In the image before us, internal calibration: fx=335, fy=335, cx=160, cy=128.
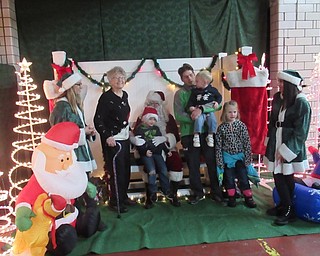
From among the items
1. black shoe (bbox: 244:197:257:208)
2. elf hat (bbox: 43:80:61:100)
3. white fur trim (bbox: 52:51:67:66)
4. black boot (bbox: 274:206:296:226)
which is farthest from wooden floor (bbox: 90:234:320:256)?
white fur trim (bbox: 52:51:67:66)

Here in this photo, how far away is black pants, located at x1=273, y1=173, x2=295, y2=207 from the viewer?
292 centimetres

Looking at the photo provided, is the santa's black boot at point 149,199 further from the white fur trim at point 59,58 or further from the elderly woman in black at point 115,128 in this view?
the white fur trim at point 59,58

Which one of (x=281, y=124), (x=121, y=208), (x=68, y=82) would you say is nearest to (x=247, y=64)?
(x=281, y=124)

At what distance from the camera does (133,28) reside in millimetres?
4379

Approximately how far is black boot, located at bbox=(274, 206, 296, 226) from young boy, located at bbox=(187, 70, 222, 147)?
2.96 ft

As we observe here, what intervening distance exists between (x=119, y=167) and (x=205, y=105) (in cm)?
105

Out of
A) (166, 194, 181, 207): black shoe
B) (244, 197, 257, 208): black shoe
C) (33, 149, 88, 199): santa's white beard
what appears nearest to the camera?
(33, 149, 88, 199): santa's white beard

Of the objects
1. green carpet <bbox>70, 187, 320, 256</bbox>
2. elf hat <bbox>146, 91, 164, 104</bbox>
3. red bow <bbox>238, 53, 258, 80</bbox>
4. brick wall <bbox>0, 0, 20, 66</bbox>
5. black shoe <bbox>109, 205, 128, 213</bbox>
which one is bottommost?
green carpet <bbox>70, 187, 320, 256</bbox>

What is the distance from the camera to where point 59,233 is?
7.88 feet

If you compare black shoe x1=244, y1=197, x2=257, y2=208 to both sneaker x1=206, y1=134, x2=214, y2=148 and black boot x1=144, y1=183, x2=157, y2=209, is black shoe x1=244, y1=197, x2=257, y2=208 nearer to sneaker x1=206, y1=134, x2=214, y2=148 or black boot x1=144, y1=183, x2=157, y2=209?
sneaker x1=206, y1=134, x2=214, y2=148

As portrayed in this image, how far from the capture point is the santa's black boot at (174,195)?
3.43 m

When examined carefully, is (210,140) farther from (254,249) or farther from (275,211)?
(254,249)

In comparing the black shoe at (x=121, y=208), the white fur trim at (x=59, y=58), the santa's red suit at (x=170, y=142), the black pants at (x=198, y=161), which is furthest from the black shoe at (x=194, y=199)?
the white fur trim at (x=59, y=58)

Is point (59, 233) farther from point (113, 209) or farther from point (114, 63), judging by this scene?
point (114, 63)
